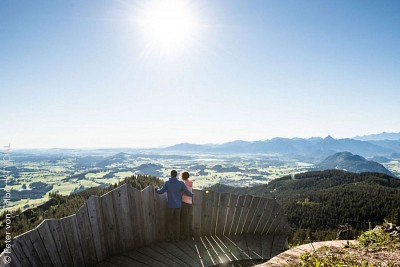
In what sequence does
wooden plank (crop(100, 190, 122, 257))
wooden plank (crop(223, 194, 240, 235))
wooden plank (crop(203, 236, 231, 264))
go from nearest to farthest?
wooden plank (crop(100, 190, 122, 257)), wooden plank (crop(203, 236, 231, 264)), wooden plank (crop(223, 194, 240, 235))

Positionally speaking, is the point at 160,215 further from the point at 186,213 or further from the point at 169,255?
the point at 169,255

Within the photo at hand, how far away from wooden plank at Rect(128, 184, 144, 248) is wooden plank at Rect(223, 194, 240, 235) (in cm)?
268

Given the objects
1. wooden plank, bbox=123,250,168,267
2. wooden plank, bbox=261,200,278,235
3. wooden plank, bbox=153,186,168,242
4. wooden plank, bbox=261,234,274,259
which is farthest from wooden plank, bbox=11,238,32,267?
wooden plank, bbox=261,200,278,235

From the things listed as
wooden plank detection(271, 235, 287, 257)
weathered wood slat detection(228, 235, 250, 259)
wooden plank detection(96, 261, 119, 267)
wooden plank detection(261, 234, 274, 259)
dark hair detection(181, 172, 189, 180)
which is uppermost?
dark hair detection(181, 172, 189, 180)

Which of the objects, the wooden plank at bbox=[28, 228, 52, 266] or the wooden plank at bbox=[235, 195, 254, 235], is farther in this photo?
the wooden plank at bbox=[235, 195, 254, 235]

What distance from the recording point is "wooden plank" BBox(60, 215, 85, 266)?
438 centimetres

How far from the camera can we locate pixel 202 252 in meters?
6.10

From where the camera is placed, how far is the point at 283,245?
790 centimetres

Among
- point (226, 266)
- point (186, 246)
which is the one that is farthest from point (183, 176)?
point (226, 266)

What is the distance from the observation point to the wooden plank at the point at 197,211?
23.4ft

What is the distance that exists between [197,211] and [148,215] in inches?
59.6

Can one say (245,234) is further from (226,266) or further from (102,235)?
(102,235)

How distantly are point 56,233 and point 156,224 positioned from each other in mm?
2565

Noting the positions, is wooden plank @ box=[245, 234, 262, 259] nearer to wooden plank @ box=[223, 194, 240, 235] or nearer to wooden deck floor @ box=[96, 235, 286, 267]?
wooden deck floor @ box=[96, 235, 286, 267]
